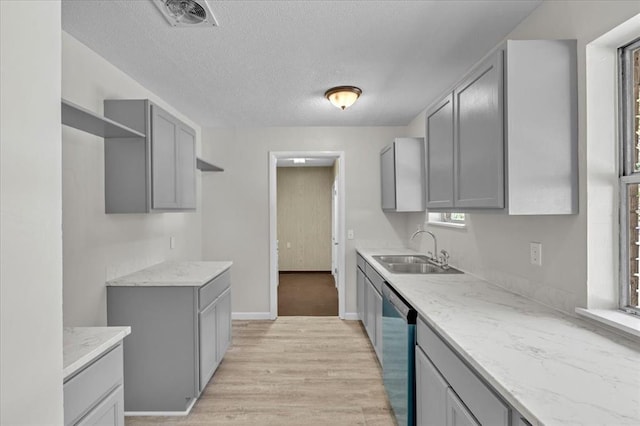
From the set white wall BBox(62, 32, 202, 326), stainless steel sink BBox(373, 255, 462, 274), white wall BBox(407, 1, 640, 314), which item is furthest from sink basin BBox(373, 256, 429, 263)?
white wall BBox(62, 32, 202, 326)

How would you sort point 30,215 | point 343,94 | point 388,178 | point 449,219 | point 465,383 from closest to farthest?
point 30,215 → point 465,383 → point 343,94 → point 449,219 → point 388,178

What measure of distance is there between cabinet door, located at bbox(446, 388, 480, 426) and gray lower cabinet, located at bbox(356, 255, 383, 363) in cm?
142

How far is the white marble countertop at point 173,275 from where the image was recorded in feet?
7.76

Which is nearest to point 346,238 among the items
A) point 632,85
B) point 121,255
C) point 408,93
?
point 408,93

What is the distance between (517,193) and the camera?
59.1 inches

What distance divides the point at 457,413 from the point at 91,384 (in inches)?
54.3

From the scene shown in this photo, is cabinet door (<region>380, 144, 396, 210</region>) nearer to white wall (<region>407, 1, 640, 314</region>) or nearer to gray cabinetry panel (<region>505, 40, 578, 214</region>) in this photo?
white wall (<region>407, 1, 640, 314</region>)

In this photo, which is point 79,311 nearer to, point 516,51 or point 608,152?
point 516,51

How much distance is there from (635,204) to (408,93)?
2084 millimetres

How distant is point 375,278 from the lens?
307 cm

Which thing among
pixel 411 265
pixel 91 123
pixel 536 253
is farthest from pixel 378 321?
pixel 91 123

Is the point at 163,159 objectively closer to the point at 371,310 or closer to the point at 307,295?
the point at 371,310

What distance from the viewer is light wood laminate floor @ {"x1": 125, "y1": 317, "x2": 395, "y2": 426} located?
233cm

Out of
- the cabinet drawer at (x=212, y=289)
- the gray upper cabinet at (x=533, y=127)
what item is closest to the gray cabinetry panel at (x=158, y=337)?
the cabinet drawer at (x=212, y=289)
